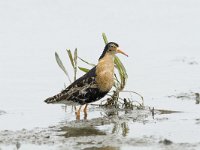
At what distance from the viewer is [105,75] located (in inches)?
633

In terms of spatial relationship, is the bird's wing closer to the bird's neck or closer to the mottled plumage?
the mottled plumage

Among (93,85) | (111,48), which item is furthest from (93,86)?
(111,48)

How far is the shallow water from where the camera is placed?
14164 millimetres

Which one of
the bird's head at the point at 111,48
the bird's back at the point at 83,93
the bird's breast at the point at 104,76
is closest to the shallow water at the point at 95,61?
the bird's back at the point at 83,93

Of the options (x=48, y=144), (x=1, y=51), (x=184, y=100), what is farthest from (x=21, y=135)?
(x=1, y=51)

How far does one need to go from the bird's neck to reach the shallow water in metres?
0.68

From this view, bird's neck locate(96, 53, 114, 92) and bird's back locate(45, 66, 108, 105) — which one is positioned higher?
bird's neck locate(96, 53, 114, 92)

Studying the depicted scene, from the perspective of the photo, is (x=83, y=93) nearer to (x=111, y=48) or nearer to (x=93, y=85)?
(x=93, y=85)

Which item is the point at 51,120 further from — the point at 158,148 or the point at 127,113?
the point at 158,148

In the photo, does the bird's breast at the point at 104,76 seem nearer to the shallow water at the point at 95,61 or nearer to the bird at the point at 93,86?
the bird at the point at 93,86

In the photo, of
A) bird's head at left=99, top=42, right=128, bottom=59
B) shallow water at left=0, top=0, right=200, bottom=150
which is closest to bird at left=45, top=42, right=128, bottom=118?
bird's head at left=99, top=42, right=128, bottom=59

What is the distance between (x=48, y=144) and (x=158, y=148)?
2016 mm

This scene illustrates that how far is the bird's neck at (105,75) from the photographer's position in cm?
1602

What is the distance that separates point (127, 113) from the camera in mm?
16312
